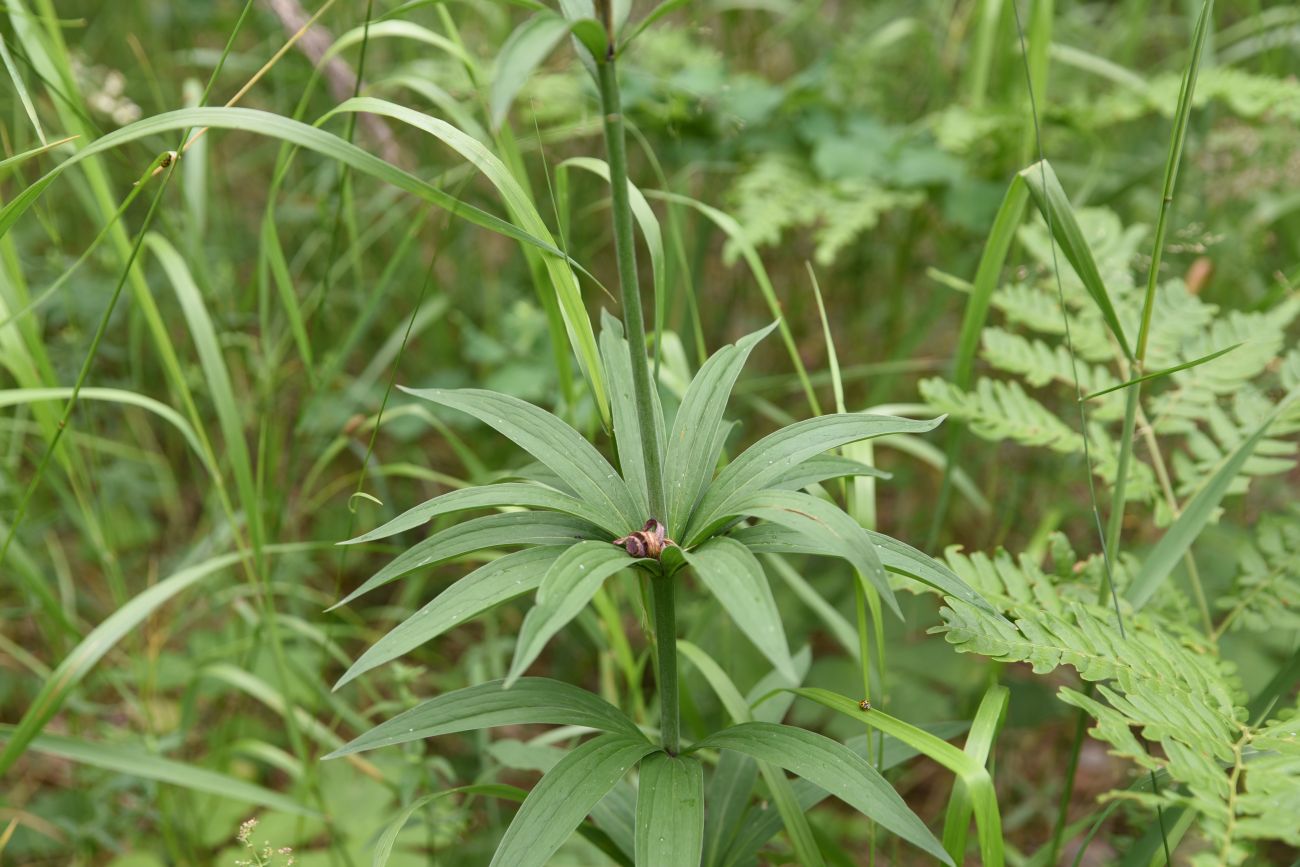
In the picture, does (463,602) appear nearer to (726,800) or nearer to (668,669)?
(668,669)

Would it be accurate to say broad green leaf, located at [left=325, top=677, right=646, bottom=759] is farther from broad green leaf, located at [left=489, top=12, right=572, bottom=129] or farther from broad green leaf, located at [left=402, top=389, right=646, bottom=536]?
broad green leaf, located at [left=489, top=12, right=572, bottom=129]

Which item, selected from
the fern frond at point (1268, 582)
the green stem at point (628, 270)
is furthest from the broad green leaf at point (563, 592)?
the fern frond at point (1268, 582)

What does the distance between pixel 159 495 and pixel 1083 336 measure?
2.15m

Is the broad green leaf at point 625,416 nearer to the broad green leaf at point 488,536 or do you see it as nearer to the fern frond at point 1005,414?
the broad green leaf at point 488,536

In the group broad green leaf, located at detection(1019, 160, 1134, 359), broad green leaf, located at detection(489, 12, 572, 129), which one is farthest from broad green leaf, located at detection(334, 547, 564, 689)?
broad green leaf, located at detection(1019, 160, 1134, 359)

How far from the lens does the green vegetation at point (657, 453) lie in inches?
37.3

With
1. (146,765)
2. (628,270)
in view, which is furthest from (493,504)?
(146,765)

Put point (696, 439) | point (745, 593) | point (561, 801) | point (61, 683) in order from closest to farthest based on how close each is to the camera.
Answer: point (745, 593)
point (561, 801)
point (696, 439)
point (61, 683)

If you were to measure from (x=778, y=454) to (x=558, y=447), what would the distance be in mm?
224

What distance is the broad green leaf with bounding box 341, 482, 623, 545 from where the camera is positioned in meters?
0.89

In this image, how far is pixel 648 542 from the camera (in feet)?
3.10

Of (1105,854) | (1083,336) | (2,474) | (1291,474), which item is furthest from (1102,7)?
(2,474)

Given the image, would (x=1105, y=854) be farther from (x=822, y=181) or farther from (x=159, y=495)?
(x=159, y=495)

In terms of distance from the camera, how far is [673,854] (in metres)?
0.87
